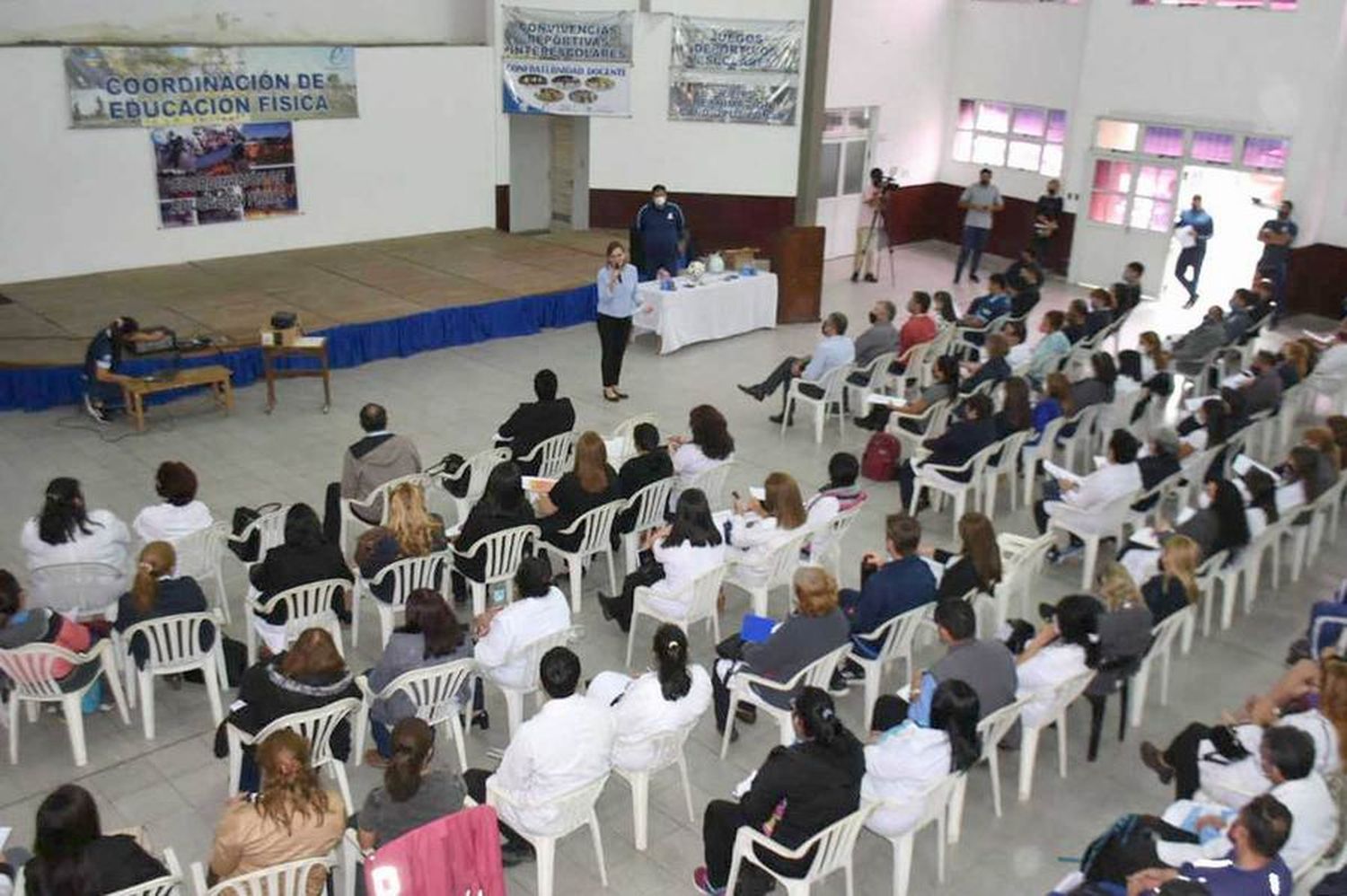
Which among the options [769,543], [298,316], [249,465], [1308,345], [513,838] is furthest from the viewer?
[298,316]

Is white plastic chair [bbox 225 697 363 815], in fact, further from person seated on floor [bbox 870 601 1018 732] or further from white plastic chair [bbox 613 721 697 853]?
person seated on floor [bbox 870 601 1018 732]

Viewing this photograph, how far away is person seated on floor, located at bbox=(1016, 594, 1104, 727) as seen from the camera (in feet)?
17.0

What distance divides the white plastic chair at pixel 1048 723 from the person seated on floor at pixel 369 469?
384cm

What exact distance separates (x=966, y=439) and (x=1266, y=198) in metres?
8.66

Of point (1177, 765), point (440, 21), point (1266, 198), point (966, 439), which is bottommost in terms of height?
point (1177, 765)

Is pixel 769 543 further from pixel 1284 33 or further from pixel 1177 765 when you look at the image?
pixel 1284 33

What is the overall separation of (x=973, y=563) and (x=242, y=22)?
10.8 m

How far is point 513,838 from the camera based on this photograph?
4832mm

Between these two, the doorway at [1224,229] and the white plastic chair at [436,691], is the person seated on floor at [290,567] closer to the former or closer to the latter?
the white plastic chair at [436,691]

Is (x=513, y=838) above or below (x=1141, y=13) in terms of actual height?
below

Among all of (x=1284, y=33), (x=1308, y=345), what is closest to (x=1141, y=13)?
(x=1284, y=33)

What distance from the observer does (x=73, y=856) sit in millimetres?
3643

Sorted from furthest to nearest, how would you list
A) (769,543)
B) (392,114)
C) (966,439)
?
(392,114)
(966,439)
(769,543)

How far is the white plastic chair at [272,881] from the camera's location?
379 centimetres
